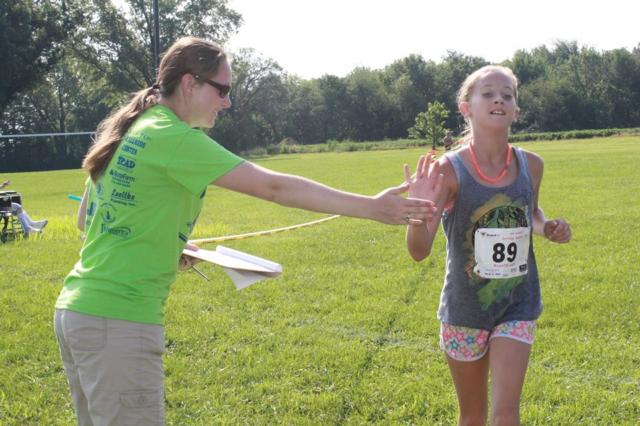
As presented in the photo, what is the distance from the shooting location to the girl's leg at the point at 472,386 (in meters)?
3.19

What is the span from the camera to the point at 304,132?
102m

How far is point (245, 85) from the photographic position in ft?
274

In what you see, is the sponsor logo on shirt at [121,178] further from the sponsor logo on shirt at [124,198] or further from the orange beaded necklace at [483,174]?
the orange beaded necklace at [483,174]

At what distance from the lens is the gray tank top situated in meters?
3.13

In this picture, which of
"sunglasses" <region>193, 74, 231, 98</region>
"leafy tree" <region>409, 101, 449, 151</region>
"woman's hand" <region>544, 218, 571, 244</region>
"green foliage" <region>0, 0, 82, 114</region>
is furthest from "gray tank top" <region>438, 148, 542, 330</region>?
"leafy tree" <region>409, 101, 449, 151</region>

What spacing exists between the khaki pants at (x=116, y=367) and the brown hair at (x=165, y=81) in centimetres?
60

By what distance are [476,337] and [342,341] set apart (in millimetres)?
2712

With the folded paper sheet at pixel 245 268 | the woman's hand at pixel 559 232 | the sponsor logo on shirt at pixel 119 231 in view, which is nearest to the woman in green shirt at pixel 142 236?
the sponsor logo on shirt at pixel 119 231

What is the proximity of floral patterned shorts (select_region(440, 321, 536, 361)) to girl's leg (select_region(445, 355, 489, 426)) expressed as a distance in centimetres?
4

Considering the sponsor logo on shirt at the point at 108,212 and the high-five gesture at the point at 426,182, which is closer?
the sponsor logo on shirt at the point at 108,212

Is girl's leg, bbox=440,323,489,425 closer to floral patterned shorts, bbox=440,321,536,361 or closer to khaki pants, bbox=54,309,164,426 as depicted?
floral patterned shorts, bbox=440,321,536,361

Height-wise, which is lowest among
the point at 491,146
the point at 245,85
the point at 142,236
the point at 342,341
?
the point at 342,341

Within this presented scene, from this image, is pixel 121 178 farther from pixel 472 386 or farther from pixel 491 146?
pixel 472 386

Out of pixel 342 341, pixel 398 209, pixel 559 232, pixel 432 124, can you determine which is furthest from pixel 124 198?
pixel 432 124
